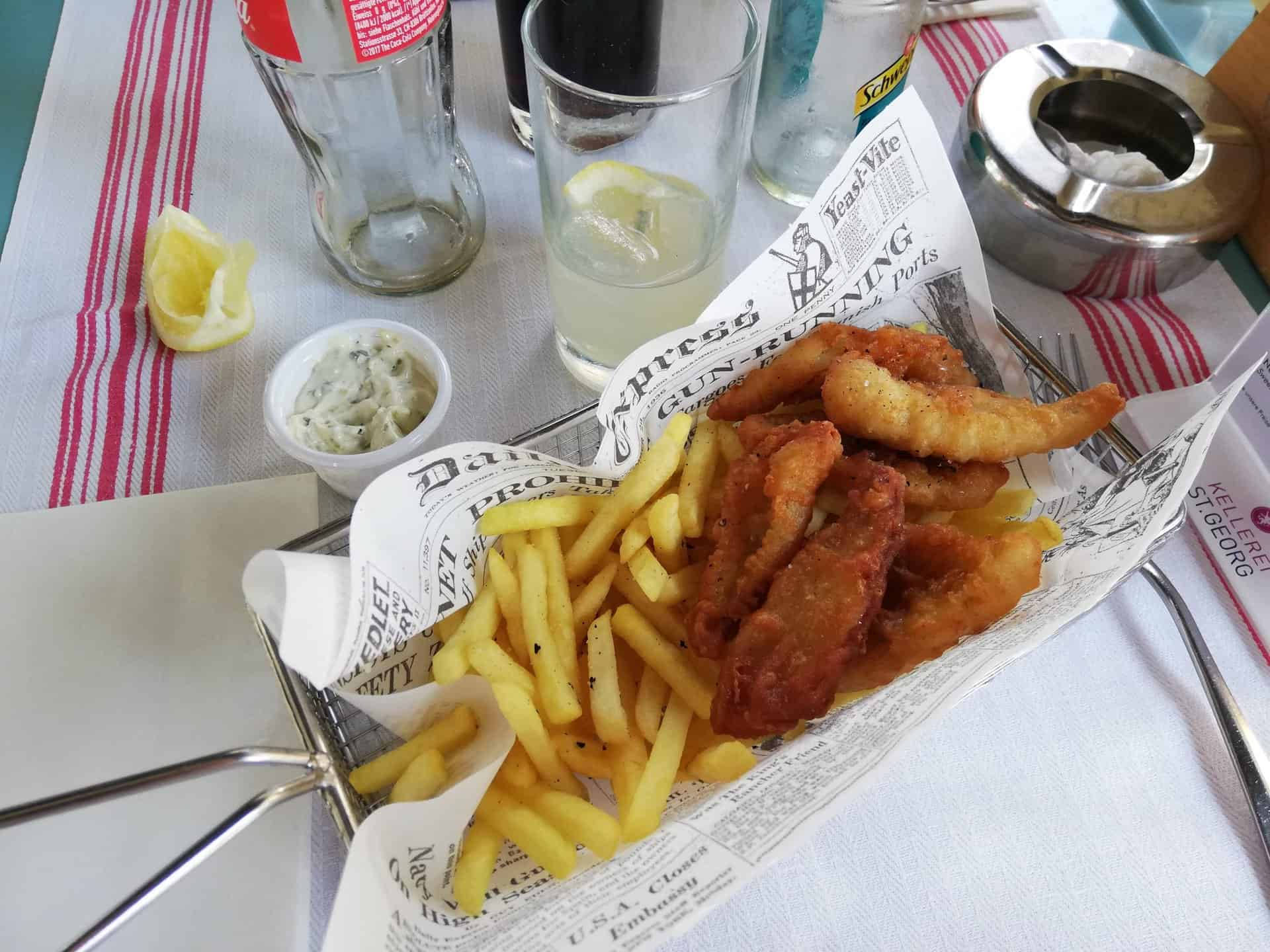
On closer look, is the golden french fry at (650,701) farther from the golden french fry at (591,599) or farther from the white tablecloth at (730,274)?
the white tablecloth at (730,274)

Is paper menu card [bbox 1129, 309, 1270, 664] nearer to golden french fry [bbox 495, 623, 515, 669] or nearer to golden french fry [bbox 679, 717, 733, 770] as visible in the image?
golden french fry [bbox 679, 717, 733, 770]

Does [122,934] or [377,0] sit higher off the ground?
[377,0]

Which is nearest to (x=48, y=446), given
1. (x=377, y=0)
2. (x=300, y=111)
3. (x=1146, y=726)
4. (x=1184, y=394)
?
(x=300, y=111)

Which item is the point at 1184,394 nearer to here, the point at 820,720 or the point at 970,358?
the point at 970,358

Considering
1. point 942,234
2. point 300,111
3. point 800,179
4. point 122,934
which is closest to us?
point 122,934

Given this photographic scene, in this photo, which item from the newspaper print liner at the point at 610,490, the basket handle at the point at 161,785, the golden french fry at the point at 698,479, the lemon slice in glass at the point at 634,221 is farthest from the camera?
the lemon slice in glass at the point at 634,221

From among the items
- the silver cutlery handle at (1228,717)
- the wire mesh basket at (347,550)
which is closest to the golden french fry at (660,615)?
the wire mesh basket at (347,550)

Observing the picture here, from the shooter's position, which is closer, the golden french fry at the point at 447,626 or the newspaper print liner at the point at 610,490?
the newspaper print liner at the point at 610,490
